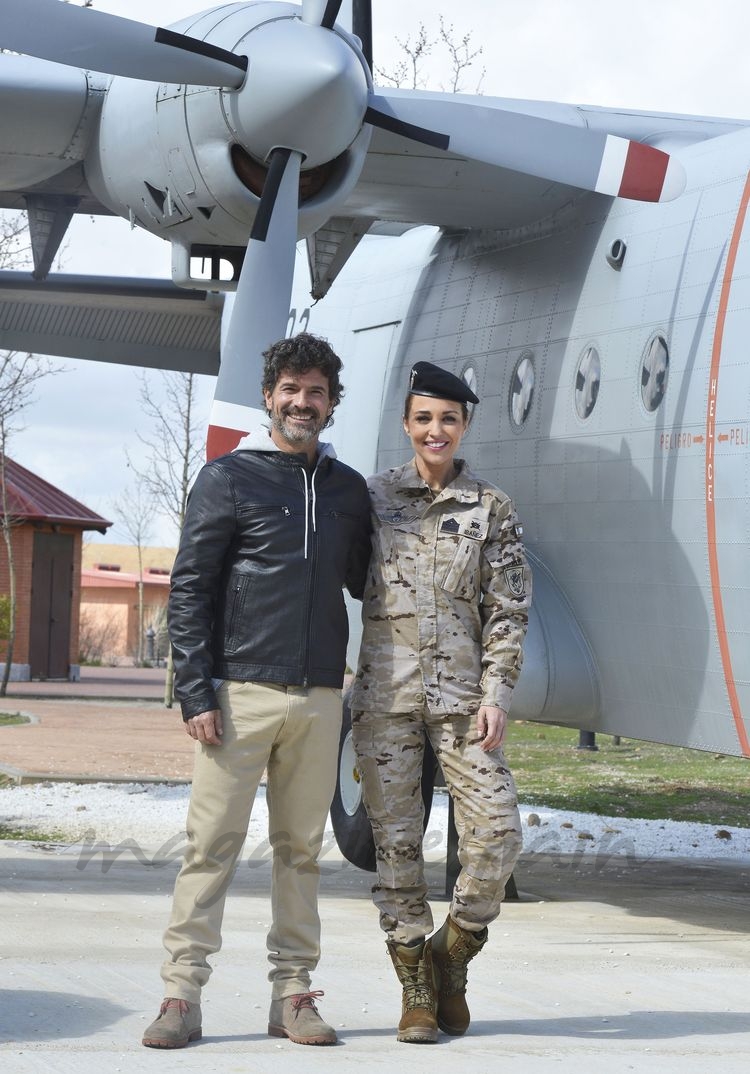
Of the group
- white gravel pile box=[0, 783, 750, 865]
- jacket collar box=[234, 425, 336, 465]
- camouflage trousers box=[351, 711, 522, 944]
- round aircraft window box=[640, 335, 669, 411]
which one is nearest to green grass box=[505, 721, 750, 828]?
white gravel pile box=[0, 783, 750, 865]

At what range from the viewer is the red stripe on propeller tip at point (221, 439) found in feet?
24.2

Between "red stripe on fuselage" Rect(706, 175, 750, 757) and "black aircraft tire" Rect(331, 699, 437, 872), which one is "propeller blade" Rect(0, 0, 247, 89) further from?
"black aircraft tire" Rect(331, 699, 437, 872)

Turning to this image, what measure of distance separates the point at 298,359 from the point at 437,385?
522 mm

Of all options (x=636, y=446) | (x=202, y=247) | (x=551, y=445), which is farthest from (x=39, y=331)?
(x=636, y=446)

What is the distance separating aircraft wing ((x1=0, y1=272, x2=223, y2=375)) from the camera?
35.7 feet

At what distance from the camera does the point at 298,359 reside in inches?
192

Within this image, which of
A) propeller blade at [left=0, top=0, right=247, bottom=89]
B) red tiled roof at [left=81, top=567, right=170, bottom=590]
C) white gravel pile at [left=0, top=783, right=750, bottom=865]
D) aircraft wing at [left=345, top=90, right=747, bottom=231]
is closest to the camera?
propeller blade at [left=0, top=0, right=247, bottom=89]

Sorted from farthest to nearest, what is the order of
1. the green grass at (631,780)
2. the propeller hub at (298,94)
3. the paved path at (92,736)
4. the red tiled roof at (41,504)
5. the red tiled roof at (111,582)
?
1. the red tiled roof at (111,582)
2. the red tiled roof at (41,504)
3. the paved path at (92,736)
4. the green grass at (631,780)
5. the propeller hub at (298,94)

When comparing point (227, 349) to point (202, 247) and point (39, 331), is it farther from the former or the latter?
point (39, 331)

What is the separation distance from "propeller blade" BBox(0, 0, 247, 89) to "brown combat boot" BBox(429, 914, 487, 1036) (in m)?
4.66

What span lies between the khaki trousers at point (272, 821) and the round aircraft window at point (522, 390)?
4.16 metres

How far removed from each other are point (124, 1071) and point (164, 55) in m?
5.18

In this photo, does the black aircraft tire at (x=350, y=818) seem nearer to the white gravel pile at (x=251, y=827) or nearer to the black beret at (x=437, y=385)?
the white gravel pile at (x=251, y=827)

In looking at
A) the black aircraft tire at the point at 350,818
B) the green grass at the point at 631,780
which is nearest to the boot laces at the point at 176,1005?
the black aircraft tire at the point at 350,818
